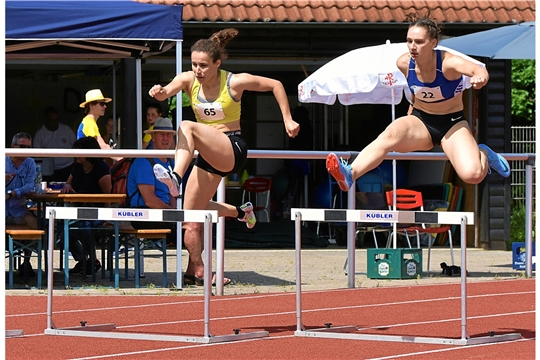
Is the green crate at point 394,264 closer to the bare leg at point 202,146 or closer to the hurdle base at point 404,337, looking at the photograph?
the bare leg at point 202,146

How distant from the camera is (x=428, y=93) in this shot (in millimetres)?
8258

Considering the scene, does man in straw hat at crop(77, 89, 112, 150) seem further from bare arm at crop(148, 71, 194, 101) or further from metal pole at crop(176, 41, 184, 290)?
bare arm at crop(148, 71, 194, 101)

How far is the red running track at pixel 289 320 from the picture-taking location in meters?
7.24

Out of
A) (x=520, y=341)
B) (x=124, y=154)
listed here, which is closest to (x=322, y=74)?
(x=124, y=154)

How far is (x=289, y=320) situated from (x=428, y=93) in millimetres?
2035

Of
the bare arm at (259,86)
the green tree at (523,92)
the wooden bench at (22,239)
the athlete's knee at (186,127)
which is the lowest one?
the wooden bench at (22,239)

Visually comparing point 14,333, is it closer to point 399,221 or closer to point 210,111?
point 210,111

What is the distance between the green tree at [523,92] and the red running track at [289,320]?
18.4 meters

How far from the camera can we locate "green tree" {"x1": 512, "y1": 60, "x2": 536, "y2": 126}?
29.8m

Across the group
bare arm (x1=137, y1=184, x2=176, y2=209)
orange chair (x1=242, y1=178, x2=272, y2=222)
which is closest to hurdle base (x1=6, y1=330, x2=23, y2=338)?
bare arm (x1=137, y1=184, x2=176, y2=209)

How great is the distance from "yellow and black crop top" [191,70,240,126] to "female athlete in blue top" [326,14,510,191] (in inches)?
38.3

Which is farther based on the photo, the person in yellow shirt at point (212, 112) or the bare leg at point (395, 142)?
the person in yellow shirt at point (212, 112)

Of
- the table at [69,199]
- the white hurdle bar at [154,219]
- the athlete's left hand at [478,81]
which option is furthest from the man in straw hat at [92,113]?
the athlete's left hand at [478,81]

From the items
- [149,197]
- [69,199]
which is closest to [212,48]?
[69,199]
